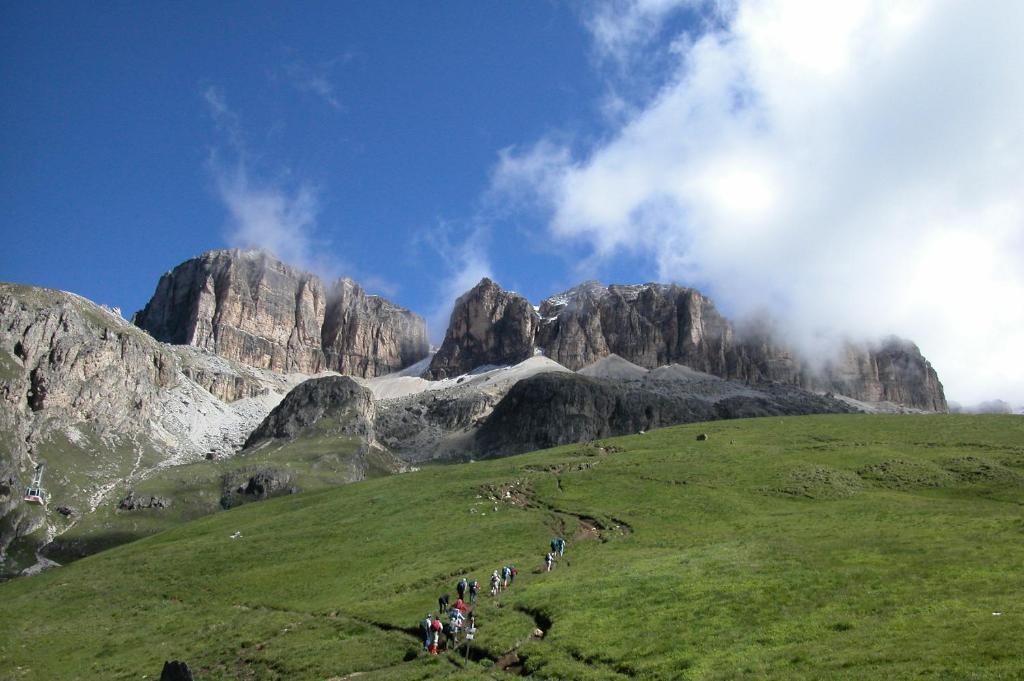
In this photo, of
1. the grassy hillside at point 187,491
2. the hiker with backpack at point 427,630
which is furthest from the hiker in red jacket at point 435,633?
the grassy hillside at point 187,491

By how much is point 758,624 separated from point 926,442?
7163cm

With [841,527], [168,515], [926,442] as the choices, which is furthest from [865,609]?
[168,515]

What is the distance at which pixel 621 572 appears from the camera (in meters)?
45.9

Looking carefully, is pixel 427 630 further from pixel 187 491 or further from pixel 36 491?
pixel 36 491

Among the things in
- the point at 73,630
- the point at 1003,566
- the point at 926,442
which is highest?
the point at 926,442

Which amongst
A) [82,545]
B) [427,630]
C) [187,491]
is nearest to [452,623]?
[427,630]

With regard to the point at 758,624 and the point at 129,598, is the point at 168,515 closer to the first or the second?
the point at 129,598

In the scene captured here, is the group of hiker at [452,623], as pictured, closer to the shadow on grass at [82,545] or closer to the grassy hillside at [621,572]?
the grassy hillside at [621,572]

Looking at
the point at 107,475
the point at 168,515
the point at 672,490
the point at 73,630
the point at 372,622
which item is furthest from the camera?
the point at 107,475

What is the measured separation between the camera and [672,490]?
257ft

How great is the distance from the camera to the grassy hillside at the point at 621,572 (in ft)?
102

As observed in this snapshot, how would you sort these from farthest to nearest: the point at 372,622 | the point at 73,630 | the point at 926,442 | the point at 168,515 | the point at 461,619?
the point at 168,515 < the point at 926,442 < the point at 73,630 < the point at 372,622 < the point at 461,619

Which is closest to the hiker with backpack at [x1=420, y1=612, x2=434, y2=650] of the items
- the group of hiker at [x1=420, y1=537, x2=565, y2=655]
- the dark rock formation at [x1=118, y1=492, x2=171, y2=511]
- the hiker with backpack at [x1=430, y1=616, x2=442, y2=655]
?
the group of hiker at [x1=420, y1=537, x2=565, y2=655]

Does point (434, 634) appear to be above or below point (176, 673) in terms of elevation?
above
